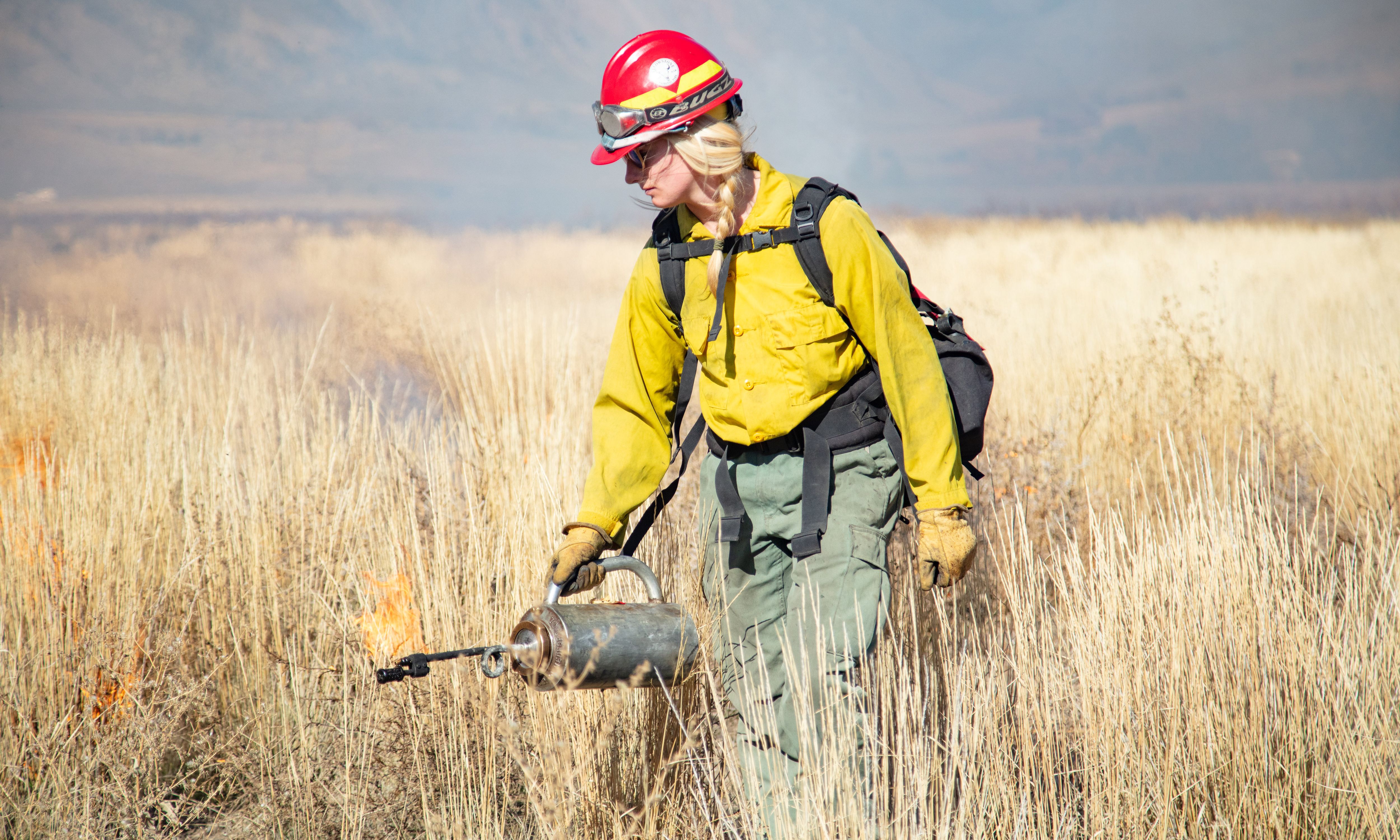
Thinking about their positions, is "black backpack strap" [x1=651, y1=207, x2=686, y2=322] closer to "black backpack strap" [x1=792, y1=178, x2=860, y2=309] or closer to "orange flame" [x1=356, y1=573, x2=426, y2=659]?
"black backpack strap" [x1=792, y1=178, x2=860, y2=309]

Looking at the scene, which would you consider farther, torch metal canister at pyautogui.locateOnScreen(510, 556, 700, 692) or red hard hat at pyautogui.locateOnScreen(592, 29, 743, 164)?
red hard hat at pyautogui.locateOnScreen(592, 29, 743, 164)

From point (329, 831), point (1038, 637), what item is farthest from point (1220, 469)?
point (329, 831)

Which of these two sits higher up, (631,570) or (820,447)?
(820,447)

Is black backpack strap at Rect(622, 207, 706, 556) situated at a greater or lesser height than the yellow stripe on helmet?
lesser

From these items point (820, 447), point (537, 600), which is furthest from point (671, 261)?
point (537, 600)

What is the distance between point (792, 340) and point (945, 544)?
0.54m

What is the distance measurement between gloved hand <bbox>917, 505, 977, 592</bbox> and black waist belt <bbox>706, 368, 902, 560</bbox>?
18 cm

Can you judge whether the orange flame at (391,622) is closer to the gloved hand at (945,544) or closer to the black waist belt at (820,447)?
the black waist belt at (820,447)

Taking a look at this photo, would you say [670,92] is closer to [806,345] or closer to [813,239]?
[813,239]

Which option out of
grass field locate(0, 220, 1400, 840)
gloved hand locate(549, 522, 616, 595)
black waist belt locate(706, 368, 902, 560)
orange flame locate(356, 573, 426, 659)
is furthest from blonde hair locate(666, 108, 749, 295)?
orange flame locate(356, 573, 426, 659)

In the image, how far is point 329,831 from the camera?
2605mm

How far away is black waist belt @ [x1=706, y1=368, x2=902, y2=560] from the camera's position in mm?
1996

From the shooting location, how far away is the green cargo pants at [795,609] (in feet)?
6.29

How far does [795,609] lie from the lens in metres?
2.05
